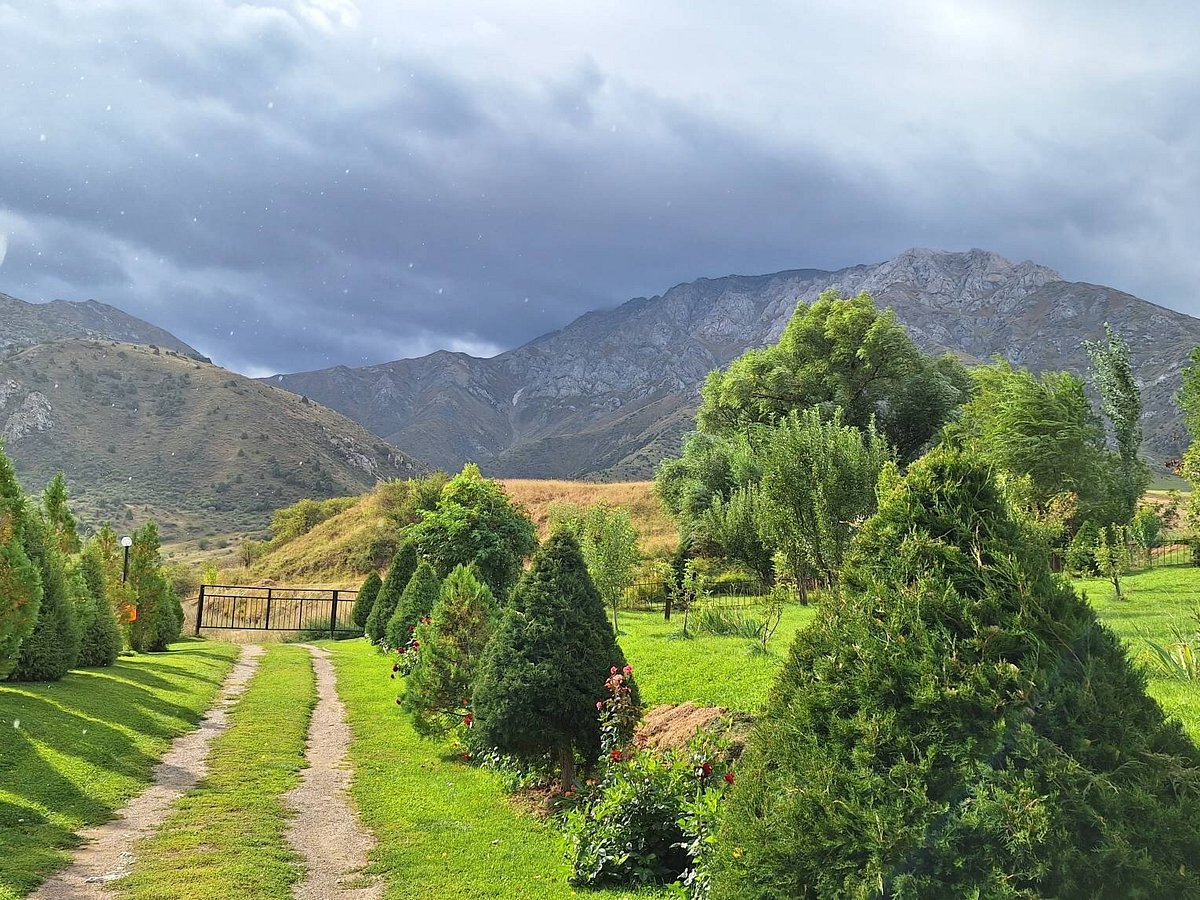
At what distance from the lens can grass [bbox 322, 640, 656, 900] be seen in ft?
21.5

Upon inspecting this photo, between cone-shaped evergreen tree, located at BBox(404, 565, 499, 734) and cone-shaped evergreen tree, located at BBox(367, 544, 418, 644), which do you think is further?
cone-shaped evergreen tree, located at BBox(367, 544, 418, 644)

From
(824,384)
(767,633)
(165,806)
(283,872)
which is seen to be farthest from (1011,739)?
(824,384)

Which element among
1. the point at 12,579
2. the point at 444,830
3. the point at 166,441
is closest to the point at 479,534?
the point at 12,579

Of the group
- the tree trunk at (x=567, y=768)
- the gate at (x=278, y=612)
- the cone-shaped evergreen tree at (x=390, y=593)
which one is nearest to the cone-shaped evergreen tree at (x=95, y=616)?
the cone-shaped evergreen tree at (x=390, y=593)

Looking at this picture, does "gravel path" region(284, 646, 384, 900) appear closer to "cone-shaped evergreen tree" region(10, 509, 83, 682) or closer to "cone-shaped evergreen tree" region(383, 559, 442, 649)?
"cone-shaped evergreen tree" region(10, 509, 83, 682)

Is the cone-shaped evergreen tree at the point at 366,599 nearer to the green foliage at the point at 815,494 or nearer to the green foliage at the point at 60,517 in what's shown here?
the green foliage at the point at 60,517

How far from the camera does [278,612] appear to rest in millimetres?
40219

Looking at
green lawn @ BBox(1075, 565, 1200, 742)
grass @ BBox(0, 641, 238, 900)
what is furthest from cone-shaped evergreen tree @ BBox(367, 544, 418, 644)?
green lawn @ BBox(1075, 565, 1200, 742)

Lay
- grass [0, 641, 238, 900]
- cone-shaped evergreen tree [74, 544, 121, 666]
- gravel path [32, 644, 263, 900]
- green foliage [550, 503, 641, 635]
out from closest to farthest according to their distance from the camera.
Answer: gravel path [32, 644, 263, 900] < grass [0, 641, 238, 900] < cone-shaped evergreen tree [74, 544, 121, 666] < green foliage [550, 503, 641, 635]

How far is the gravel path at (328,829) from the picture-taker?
259 inches

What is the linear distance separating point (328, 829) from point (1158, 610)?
54.3ft

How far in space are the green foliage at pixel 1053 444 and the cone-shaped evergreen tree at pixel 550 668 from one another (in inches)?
878

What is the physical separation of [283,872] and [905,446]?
137 ft

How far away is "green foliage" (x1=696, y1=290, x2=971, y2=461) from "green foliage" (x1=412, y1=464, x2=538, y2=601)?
20992 mm
